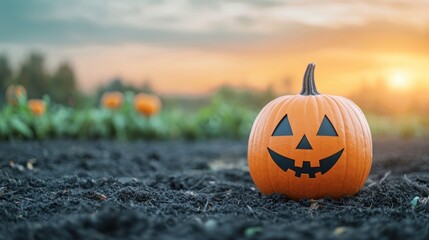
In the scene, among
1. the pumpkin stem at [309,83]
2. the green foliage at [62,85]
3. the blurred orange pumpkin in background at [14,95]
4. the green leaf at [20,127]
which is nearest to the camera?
Answer: the pumpkin stem at [309,83]

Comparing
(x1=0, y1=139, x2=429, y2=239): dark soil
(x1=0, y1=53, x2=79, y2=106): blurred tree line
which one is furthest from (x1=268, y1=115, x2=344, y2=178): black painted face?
(x1=0, y1=53, x2=79, y2=106): blurred tree line

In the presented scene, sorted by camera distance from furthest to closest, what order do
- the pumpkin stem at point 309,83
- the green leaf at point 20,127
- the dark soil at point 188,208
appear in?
1. the green leaf at point 20,127
2. the pumpkin stem at point 309,83
3. the dark soil at point 188,208

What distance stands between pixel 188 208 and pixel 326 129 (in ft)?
3.68

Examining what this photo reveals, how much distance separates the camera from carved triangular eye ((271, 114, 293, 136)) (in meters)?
3.70

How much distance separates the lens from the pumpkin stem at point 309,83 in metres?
3.90

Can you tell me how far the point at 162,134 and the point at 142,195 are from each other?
7.79 m

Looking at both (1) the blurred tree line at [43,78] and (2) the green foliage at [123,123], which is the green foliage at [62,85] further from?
(2) the green foliage at [123,123]

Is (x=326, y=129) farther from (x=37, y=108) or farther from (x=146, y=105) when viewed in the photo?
(x=37, y=108)

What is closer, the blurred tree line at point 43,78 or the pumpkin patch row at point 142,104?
the pumpkin patch row at point 142,104

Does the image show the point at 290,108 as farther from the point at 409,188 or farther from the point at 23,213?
the point at 23,213

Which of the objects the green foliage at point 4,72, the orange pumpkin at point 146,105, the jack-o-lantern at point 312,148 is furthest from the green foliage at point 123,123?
the jack-o-lantern at point 312,148

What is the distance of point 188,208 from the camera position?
3.29 meters

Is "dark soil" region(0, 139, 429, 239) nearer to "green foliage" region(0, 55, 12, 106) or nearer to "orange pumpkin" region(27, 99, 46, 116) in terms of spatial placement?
"orange pumpkin" region(27, 99, 46, 116)

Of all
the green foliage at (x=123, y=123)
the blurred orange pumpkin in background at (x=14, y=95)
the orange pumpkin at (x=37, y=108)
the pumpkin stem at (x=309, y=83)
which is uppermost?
the pumpkin stem at (x=309, y=83)
